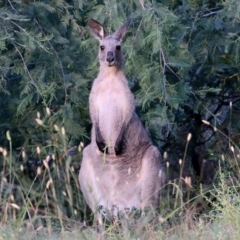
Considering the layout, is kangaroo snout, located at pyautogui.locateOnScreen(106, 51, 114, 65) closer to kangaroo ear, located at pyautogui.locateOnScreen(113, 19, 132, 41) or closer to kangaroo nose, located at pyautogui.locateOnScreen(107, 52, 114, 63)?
kangaroo nose, located at pyautogui.locateOnScreen(107, 52, 114, 63)

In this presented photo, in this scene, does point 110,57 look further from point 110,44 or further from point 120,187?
point 120,187

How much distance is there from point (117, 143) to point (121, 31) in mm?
1081

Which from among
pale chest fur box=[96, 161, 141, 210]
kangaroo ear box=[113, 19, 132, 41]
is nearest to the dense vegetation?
kangaroo ear box=[113, 19, 132, 41]

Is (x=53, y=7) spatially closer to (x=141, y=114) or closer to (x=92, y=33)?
(x=92, y=33)

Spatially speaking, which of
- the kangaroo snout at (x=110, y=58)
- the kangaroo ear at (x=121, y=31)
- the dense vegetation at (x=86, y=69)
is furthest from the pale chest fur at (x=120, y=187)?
the kangaroo ear at (x=121, y=31)

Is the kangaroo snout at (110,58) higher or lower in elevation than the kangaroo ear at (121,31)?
lower

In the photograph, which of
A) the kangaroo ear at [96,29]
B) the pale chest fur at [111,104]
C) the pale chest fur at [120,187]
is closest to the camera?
the pale chest fur at [120,187]

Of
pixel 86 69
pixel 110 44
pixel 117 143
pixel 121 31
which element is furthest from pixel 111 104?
pixel 86 69

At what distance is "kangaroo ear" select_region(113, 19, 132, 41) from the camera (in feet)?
27.3

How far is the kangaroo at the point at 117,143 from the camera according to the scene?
8.21 metres

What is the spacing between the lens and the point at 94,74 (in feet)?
30.2

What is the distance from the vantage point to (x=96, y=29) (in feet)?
28.0

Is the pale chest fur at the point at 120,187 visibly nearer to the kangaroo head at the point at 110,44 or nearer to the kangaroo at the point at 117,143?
the kangaroo at the point at 117,143

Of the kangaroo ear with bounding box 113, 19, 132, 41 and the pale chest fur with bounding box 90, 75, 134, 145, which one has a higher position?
the kangaroo ear with bounding box 113, 19, 132, 41
